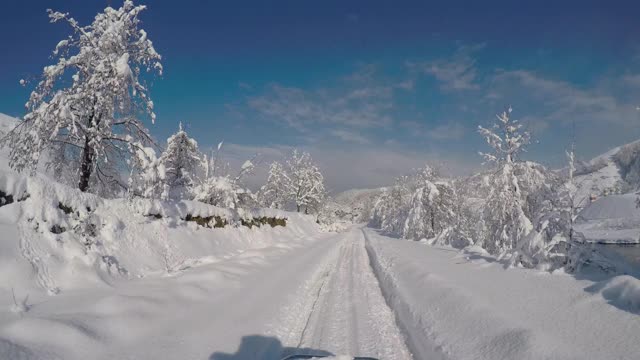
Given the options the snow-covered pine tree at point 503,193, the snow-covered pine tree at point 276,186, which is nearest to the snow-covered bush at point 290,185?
the snow-covered pine tree at point 276,186

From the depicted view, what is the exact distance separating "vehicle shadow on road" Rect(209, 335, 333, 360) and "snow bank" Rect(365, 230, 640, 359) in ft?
5.79

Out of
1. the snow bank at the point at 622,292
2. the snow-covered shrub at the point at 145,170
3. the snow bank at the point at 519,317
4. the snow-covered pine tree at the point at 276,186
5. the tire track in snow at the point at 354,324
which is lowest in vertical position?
the tire track in snow at the point at 354,324

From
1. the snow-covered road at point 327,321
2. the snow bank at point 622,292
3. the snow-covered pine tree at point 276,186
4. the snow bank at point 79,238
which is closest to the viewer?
the snow-covered road at point 327,321

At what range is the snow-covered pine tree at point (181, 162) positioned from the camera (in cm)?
2027

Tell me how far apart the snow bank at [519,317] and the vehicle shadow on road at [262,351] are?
176 cm

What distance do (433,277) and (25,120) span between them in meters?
11.7

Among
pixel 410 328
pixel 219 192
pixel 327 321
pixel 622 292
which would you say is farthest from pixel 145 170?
pixel 622 292

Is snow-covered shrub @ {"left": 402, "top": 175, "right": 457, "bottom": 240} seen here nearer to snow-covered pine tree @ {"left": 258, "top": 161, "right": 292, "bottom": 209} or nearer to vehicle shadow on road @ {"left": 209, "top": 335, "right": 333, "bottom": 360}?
snow-covered pine tree @ {"left": 258, "top": 161, "right": 292, "bottom": 209}

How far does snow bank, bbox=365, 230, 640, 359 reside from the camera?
441 cm

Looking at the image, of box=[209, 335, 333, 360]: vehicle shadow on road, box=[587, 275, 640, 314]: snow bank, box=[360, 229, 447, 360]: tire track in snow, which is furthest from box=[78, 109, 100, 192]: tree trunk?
box=[587, 275, 640, 314]: snow bank

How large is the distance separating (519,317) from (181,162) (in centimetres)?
1905

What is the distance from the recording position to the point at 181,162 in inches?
822

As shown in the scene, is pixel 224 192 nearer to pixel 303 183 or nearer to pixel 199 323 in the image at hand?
pixel 199 323

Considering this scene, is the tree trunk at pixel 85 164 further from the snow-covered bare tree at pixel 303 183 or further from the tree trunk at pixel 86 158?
the snow-covered bare tree at pixel 303 183
